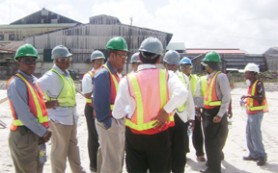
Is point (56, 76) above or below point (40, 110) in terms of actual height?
above

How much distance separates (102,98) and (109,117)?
0.74 feet

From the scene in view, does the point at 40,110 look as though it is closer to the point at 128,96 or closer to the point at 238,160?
the point at 128,96

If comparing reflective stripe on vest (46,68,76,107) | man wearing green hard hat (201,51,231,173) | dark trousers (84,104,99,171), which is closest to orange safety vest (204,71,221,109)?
man wearing green hard hat (201,51,231,173)

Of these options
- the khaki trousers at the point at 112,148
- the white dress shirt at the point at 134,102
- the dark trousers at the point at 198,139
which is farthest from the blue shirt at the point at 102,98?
the dark trousers at the point at 198,139

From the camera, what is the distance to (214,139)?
535cm

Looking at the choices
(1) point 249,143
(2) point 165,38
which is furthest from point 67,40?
(1) point 249,143

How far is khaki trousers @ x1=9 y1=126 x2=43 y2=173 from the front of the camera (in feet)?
11.6

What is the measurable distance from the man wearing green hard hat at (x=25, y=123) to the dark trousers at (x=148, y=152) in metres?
0.99

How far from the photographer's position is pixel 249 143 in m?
6.56

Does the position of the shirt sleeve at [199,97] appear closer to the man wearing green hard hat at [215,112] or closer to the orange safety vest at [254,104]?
the man wearing green hard hat at [215,112]

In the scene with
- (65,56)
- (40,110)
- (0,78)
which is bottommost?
(0,78)

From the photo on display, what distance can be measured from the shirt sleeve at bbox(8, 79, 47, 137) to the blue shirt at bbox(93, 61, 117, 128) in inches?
26.2

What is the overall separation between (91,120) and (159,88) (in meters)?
2.51

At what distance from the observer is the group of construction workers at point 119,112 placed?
3.20m
